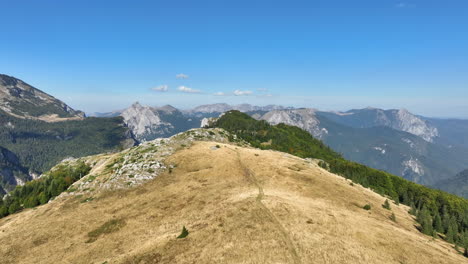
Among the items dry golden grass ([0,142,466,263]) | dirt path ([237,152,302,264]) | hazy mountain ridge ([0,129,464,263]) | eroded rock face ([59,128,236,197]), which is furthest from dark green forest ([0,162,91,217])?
dirt path ([237,152,302,264])

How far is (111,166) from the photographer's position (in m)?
92.3

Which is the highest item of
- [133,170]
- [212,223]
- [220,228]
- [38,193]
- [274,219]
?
[274,219]

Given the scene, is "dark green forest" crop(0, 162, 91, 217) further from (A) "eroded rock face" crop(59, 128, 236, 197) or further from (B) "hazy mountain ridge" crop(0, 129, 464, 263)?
(B) "hazy mountain ridge" crop(0, 129, 464, 263)

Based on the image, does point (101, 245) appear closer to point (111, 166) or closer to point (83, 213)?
point (83, 213)

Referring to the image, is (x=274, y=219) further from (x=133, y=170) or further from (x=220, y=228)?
(x=133, y=170)

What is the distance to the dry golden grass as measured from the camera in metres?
33.4

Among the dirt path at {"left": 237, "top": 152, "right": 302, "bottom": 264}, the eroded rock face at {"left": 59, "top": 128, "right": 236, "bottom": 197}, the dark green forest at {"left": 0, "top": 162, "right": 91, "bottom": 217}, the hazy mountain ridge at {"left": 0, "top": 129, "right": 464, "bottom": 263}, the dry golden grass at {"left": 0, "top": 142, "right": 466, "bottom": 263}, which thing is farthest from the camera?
the dark green forest at {"left": 0, "top": 162, "right": 91, "bottom": 217}

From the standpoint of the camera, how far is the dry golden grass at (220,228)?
110 ft

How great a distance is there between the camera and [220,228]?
3931cm

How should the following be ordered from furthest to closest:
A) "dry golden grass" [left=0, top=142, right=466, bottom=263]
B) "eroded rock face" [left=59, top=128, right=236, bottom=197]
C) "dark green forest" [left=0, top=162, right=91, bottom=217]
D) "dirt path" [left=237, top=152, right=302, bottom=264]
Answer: "dark green forest" [left=0, top=162, right=91, bottom=217]
"eroded rock face" [left=59, top=128, right=236, bottom=197]
"dry golden grass" [left=0, top=142, right=466, bottom=263]
"dirt path" [left=237, top=152, right=302, bottom=264]

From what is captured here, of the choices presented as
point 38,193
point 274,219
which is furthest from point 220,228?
point 38,193

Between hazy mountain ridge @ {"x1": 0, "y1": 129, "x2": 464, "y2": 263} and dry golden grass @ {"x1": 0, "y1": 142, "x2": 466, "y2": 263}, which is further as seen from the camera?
hazy mountain ridge @ {"x1": 0, "y1": 129, "x2": 464, "y2": 263}

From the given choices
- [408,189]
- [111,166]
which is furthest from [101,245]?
[408,189]

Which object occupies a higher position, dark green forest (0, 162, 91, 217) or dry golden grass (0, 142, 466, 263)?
dry golden grass (0, 142, 466, 263)
